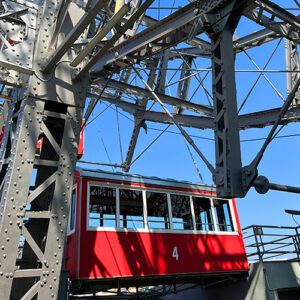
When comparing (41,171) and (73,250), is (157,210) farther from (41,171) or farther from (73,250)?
(41,171)

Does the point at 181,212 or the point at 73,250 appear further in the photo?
the point at 181,212

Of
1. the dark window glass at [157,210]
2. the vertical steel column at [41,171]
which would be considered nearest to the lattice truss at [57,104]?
the vertical steel column at [41,171]

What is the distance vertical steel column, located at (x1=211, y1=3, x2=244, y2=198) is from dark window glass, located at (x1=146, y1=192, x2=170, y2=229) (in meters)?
Result: 4.67

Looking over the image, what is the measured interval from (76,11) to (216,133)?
3639mm

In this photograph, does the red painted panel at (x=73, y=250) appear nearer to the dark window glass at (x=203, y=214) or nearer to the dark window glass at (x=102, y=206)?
the dark window glass at (x=102, y=206)

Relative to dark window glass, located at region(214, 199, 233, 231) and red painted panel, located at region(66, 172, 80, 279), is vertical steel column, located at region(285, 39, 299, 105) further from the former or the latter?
red painted panel, located at region(66, 172, 80, 279)

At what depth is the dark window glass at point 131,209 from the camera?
30.3 ft

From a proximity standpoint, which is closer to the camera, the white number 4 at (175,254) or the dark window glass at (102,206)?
Answer: the dark window glass at (102,206)

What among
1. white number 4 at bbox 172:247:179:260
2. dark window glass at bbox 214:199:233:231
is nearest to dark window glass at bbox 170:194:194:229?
white number 4 at bbox 172:247:179:260

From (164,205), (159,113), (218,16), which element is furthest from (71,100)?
(159,113)

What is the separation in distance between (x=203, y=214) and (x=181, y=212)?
3.04 ft

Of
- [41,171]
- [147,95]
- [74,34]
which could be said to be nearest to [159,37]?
[74,34]

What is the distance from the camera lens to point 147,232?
31.0 ft

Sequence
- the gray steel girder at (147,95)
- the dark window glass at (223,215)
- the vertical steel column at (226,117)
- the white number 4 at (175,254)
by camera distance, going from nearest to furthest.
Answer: the vertical steel column at (226,117) → the white number 4 at (175,254) → the gray steel girder at (147,95) → the dark window glass at (223,215)
